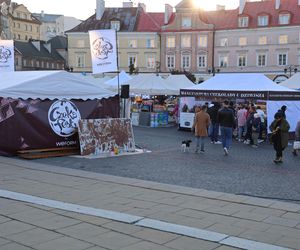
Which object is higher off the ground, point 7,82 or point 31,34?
point 31,34

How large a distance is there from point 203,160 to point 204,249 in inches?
311

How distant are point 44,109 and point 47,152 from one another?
136 centimetres

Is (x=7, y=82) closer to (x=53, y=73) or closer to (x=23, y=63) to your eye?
(x=53, y=73)

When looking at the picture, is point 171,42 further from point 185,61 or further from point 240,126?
point 240,126

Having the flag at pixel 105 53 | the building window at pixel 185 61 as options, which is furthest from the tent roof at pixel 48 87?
the building window at pixel 185 61

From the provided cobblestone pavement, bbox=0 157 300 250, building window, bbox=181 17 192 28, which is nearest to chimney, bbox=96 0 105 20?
building window, bbox=181 17 192 28

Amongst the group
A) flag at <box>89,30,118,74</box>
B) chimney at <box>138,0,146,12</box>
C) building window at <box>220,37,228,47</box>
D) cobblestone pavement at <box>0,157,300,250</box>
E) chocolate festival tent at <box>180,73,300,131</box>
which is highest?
chimney at <box>138,0,146,12</box>

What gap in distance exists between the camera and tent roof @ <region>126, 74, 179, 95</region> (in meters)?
28.2

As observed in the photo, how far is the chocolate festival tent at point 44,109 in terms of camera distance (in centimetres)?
1376

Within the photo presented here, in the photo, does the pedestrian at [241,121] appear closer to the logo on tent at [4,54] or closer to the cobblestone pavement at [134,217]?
the cobblestone pavement at [134,217]

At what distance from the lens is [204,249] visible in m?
5.48

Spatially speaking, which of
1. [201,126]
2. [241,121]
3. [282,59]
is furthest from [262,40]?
[201,126]

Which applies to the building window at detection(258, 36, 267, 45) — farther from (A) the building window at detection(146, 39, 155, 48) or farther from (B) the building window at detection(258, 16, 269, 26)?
(A) the building window at detection(146, 39, 155, 48)

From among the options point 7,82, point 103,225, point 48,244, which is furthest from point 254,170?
point 7,82
